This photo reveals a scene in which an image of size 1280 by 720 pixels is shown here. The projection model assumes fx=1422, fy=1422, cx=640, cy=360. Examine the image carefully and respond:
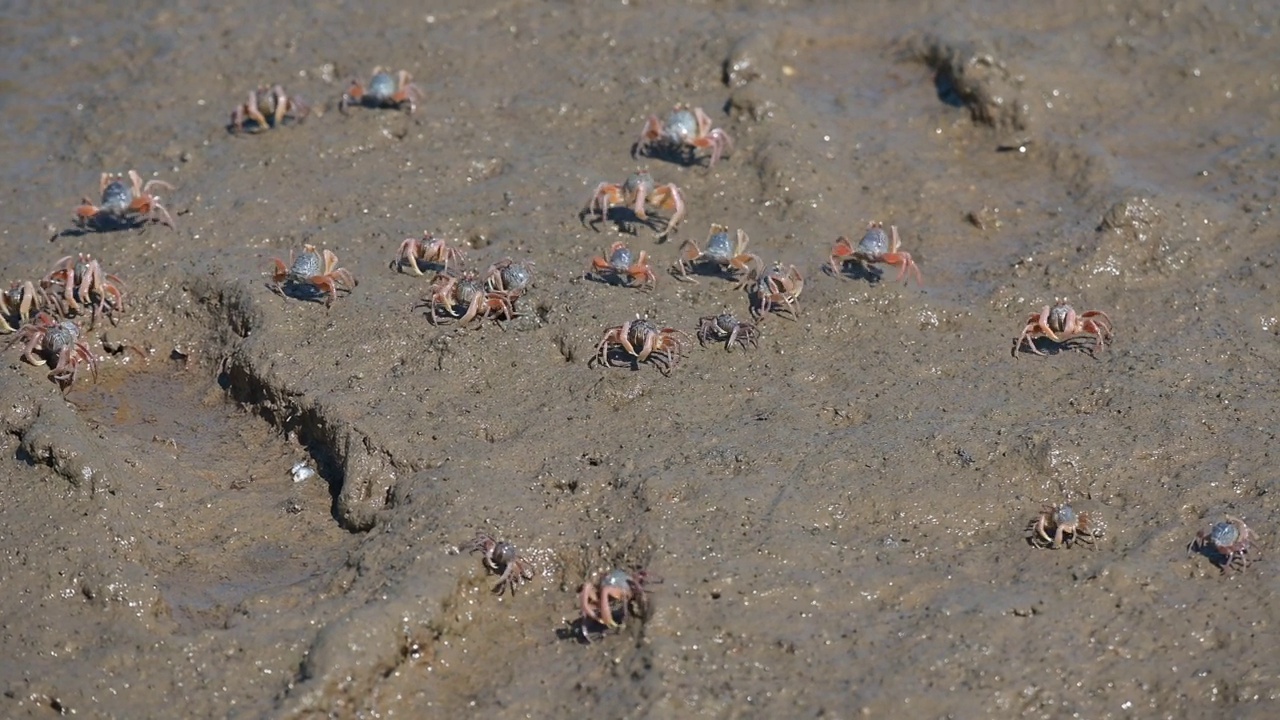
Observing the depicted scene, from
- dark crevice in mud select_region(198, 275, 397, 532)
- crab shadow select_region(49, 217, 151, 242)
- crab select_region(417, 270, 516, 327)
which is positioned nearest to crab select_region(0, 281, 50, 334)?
crab shadow select_region(49, 217, 151, 242)

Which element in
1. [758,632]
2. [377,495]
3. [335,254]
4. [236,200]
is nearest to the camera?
[758,632]

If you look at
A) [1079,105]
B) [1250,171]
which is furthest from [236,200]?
[1250,171]

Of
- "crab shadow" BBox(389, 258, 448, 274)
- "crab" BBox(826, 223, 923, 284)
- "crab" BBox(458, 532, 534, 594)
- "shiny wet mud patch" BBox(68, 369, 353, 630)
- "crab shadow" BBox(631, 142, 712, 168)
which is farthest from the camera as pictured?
"crab shadow" BBox(631, 142, 712, 168)

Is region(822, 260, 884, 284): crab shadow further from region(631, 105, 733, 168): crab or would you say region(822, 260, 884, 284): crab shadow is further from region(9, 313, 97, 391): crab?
region(9, 313, 97, 391): crab

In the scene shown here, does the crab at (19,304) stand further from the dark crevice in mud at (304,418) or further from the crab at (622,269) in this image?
the crab at (622,269)

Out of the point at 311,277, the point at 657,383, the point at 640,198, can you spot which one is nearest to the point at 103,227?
the point at 311,277

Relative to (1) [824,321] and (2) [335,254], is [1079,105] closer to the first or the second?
(1) [824,321]
